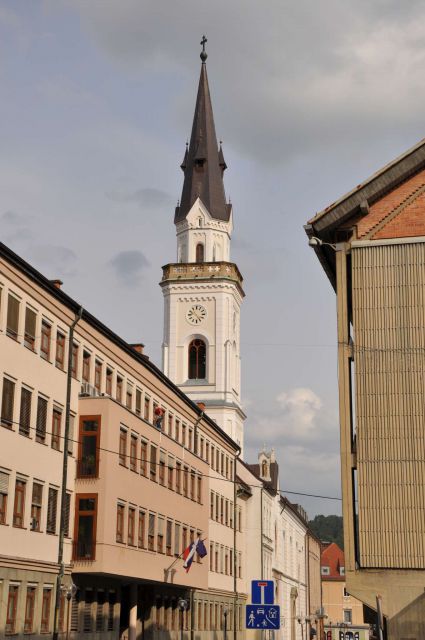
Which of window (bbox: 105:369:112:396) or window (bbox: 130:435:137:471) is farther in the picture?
window (bbox: 105:369:112:396)

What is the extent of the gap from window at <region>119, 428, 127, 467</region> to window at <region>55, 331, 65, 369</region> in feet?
15.5

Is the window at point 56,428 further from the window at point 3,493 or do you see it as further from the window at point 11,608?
the window at point 11,608

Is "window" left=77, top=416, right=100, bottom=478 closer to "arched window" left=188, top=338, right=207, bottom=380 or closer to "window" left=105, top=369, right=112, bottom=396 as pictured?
"window" left=105, top=369, right=112, bottom=396

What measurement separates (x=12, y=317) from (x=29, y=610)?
11.2 meters

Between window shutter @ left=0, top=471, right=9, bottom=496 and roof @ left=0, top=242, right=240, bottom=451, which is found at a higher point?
roof @ left=0, top=242, right=240, bottom=451

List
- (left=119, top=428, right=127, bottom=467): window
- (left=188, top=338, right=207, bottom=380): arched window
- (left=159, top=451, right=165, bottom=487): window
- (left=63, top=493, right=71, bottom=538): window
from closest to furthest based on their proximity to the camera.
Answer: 1. (left=63, top=493, right=71, bottom=538): window
2. (left=119, top=428, right=127, bottom=467): window
3. (left=159, top=451, right=165, bottom=487): window
4. (left=188, top=338, right=207, bottom=380): arched window

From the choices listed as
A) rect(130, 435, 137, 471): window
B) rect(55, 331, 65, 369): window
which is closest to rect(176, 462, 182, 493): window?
rect(130, 435, 137, 471): window

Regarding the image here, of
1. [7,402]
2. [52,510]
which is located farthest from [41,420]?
[52,510]

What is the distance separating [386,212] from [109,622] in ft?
84.7

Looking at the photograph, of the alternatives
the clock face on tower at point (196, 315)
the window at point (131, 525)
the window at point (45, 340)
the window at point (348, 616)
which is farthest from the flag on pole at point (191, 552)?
the window at point (348, 616)

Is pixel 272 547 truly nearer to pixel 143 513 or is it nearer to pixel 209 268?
pixel 209 268

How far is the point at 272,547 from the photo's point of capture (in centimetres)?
9694

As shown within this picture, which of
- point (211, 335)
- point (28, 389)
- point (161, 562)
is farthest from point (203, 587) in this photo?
point (211, 335)

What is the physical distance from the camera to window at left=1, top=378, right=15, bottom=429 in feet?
126
